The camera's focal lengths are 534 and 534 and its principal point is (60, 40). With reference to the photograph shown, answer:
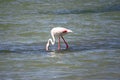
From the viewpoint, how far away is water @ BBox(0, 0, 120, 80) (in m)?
10.9

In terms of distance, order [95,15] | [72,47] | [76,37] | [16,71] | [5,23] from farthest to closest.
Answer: [95,15] < [5,23] < [76,37] < [72,47] < [16,71]

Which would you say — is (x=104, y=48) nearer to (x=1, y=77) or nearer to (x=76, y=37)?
(x=76, y=37)

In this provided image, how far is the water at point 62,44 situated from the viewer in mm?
10906

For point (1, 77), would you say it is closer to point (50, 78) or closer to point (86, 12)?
point (50, 78)

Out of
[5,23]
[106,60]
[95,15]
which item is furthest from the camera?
A: [95,15]

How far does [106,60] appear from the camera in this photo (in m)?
11.9

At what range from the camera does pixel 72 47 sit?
1378 cm

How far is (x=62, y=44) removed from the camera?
572 inches

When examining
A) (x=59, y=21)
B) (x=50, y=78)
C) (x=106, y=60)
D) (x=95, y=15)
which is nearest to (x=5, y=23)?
(x=59, y=21)

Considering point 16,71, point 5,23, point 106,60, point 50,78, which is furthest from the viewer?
point 5,23

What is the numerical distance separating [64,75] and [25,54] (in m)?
2.61

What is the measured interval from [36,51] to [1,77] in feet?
9.67

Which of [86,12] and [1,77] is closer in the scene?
[1,77]

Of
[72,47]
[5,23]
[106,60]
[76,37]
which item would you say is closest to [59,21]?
[5,23]
